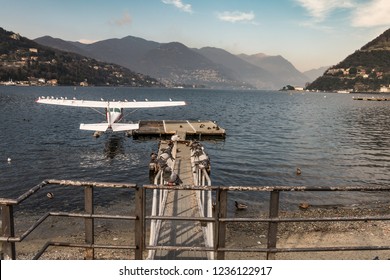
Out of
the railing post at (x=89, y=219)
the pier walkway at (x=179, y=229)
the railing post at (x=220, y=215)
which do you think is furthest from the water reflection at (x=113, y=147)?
the railing post at (x=220, y=215)

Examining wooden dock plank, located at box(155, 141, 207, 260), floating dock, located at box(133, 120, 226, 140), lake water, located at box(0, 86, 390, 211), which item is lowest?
lake water, located at box(0, 86, 390, 211)

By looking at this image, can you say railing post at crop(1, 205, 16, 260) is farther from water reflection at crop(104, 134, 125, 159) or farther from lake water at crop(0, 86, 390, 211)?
water reflection at crop(104, 134, 125, 159)

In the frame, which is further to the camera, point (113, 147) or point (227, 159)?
point (113, 147)

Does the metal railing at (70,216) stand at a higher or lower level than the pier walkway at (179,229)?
higher

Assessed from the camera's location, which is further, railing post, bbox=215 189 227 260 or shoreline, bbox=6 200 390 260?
shoreline, bbox=6 200 390 260

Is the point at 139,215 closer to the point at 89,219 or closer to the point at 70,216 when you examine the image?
the point at 89,219

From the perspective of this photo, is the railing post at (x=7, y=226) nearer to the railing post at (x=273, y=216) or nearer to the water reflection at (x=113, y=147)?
the railing post at (x=273, y=216)

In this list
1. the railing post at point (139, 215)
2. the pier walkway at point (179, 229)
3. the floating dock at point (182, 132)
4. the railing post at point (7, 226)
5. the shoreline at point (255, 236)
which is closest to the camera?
the railing post at point (7, 226)

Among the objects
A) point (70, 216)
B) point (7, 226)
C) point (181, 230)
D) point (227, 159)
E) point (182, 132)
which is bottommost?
point (227, 159)

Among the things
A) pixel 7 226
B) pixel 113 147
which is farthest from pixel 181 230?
pixel 113 147

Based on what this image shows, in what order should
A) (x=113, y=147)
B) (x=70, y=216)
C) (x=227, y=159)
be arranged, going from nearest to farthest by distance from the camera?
(x=70, y=216)
(x=227, y=159)
(x=113, y=147)

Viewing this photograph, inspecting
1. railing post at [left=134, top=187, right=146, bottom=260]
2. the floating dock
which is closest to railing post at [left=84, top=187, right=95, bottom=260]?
railing post at [left=134, top=187, right=146, bottom=260]
